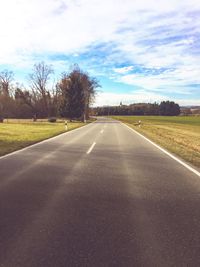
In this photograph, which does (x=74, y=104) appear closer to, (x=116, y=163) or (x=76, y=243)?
(x=116, y=163)

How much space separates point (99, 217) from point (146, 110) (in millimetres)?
180865

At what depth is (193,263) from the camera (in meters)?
3.58

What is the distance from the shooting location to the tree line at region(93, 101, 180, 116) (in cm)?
18055

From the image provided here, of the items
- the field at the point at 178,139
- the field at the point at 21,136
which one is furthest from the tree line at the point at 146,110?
the field at the point at 21,136

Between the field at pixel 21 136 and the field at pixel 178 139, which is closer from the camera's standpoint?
the field at pixel 178 139

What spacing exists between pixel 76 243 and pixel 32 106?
84.8 m

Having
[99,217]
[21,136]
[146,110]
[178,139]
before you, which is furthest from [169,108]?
[99,217]

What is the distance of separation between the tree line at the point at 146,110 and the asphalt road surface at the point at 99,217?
565 ft

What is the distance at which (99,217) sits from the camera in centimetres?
519

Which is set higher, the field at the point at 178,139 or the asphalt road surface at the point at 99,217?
the asphalt road surface at the point at 99,217

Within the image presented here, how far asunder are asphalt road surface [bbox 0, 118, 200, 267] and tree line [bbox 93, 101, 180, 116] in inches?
6779

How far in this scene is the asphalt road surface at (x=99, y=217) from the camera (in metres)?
3.76

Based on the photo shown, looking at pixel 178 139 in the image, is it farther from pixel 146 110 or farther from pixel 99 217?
pixel 146 110

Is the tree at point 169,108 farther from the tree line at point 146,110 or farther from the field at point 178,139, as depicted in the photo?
the field at point 178,139
